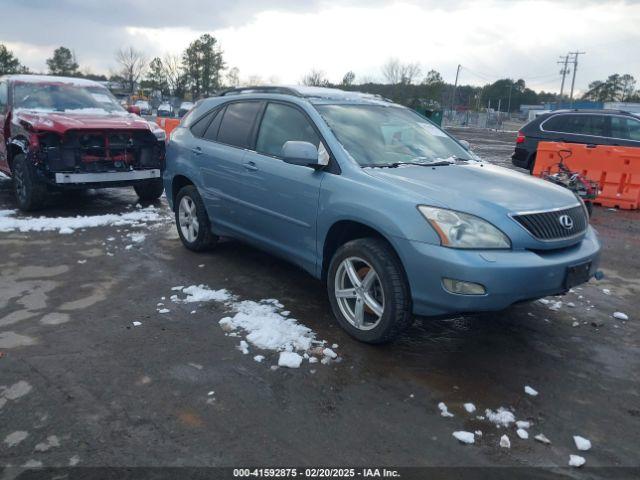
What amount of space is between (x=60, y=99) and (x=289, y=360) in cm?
673

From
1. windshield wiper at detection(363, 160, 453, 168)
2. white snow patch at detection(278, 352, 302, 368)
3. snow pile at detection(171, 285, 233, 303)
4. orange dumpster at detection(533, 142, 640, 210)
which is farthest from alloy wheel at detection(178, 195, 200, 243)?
orange dumpster at detection(533, 142, 640, 210)

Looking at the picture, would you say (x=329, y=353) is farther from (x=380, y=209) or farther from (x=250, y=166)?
(x=250, y=166)

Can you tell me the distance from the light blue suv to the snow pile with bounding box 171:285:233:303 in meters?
0.55

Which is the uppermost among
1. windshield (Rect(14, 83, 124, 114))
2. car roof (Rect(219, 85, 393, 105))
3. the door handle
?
car roof (Rect(219, 85, 393, 105))

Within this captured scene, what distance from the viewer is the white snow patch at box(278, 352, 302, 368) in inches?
137

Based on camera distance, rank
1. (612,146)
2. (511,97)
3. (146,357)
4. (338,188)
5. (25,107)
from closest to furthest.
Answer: (146,357) → (338,188) → (25,107) → (612,146) → (511,97)

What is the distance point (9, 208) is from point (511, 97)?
10073cm

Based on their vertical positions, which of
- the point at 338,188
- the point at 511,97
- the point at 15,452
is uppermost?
the point at 511,97

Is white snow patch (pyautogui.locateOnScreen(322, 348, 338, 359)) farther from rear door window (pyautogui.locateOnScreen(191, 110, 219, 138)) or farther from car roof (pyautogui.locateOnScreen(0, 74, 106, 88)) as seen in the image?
car roof (pyautogui.locateOnScreen(0, 74, 106, 88))

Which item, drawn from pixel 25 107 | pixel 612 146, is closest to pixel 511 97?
pixel 612 146

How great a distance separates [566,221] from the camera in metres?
3.63

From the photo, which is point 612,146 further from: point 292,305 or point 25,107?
point 25,107

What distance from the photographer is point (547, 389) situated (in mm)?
3332

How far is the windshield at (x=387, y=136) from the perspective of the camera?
420 centimetres
